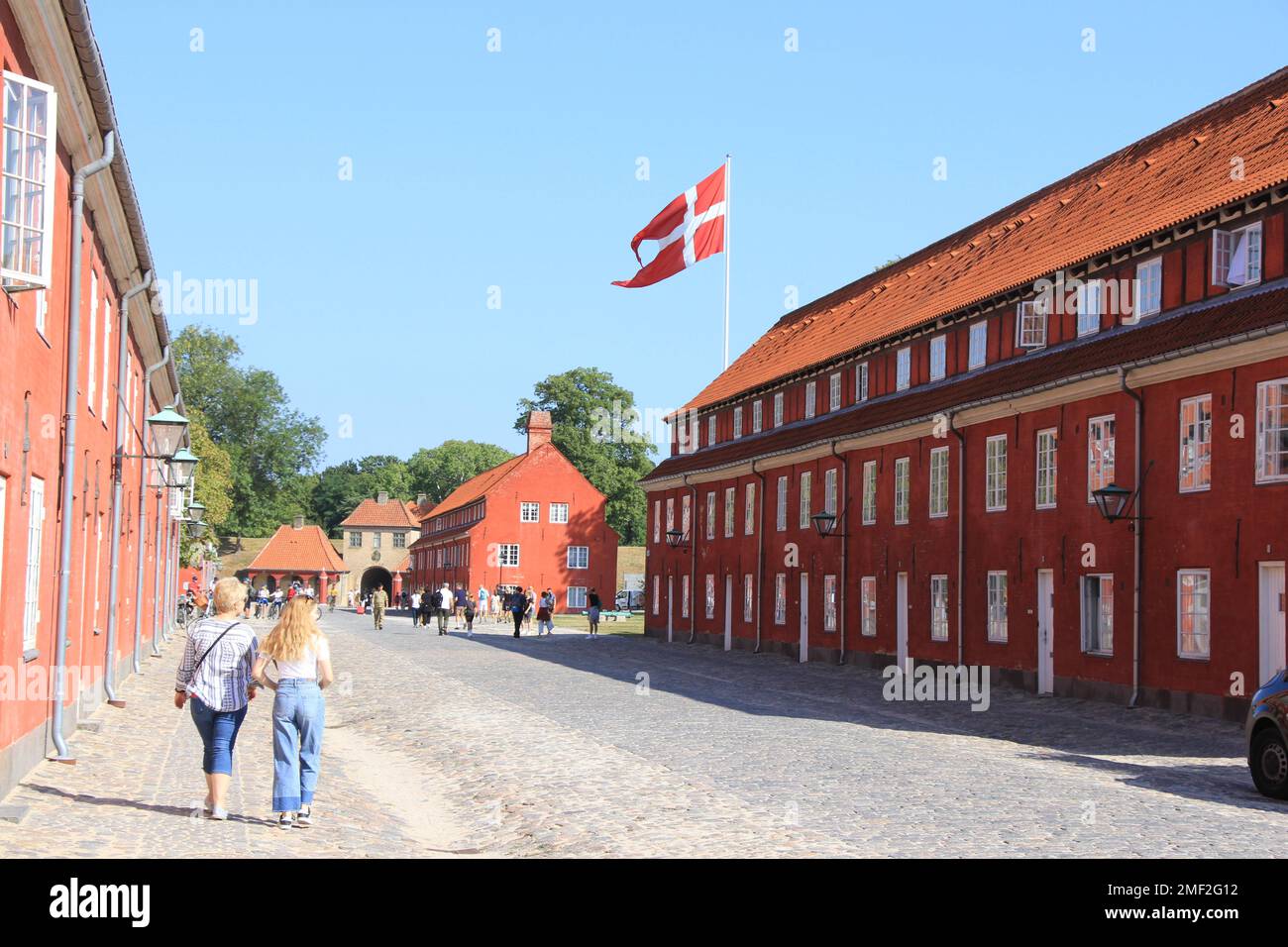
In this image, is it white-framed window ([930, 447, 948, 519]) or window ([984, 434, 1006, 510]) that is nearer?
window ([984, 434, 1006, 510])

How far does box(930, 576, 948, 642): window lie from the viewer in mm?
31750

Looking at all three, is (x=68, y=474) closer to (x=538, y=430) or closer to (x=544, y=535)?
(x=544, y=535)

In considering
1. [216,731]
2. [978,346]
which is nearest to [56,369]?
[216,731]

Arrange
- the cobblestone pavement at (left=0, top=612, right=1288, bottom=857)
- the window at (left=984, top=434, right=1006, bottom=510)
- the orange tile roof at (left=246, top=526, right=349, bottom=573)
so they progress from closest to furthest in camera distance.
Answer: the cobblestone pavement at (left=0, top=612, right=1288, bottom=857)
the window at (left=984, top=434, right=1006, bottom=510)
the orange tile roof at (left=246, top=526, right=349, bottom=573)

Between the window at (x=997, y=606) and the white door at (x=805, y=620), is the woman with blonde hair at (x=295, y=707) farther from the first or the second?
the white door at (x=805, y=620)

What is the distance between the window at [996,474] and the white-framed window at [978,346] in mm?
3006

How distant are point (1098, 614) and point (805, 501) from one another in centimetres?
1539

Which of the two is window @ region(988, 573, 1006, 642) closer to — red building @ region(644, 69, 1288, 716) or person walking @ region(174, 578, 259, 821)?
red building @ region(644, 69, 1288, 716)

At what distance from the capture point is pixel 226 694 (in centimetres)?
1028

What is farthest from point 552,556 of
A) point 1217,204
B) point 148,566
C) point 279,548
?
point 1217,204

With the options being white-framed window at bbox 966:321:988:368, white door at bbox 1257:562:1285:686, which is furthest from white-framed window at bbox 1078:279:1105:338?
white door at bbox 1257:562:1285:686

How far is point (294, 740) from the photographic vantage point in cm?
1077

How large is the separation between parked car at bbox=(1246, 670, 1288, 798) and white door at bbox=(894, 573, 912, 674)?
18843 millimetres
